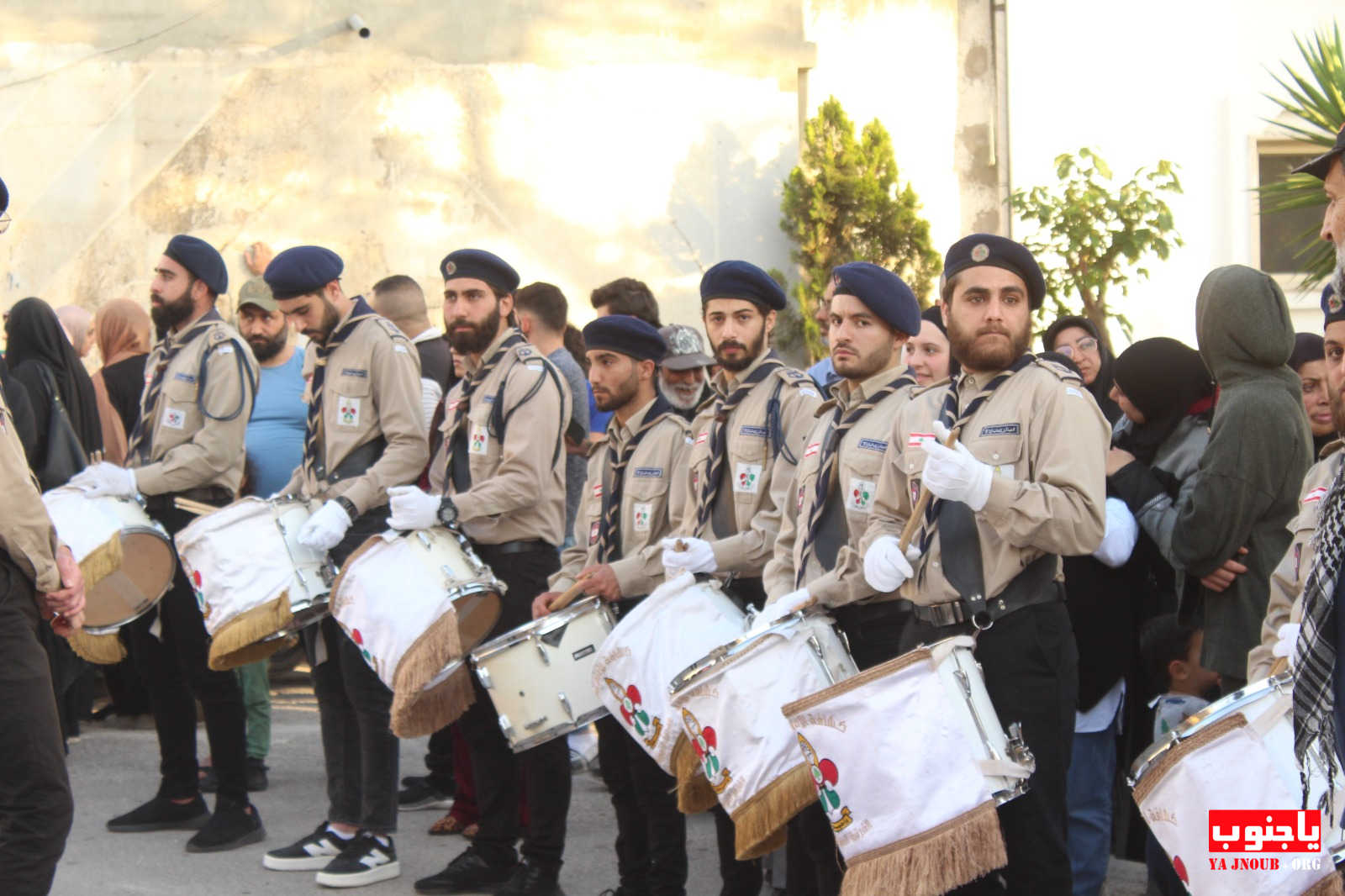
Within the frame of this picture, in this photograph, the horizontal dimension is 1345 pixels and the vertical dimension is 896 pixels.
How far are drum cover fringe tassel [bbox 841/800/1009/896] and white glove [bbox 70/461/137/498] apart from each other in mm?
4115

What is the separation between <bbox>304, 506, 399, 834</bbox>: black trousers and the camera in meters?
6.18

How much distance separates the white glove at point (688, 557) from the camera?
5172 millimetres

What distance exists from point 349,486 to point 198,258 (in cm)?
164

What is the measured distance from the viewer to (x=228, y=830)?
669 cm

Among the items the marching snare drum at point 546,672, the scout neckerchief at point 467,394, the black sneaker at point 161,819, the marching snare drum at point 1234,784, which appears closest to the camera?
the marching snare drum at point 1234,784

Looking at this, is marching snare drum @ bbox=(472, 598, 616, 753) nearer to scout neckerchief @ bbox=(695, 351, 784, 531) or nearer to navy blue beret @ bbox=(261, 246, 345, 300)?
scout neckerchief @ bbox=(695, 351, 784, 531)

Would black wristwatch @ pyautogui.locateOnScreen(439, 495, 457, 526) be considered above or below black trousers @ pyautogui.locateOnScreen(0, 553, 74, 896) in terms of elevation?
above

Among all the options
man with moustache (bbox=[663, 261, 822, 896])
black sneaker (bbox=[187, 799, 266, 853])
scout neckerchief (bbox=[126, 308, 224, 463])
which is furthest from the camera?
scout neckerchief (bbox=[126, 308, 224, 463])

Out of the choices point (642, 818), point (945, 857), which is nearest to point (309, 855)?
point (642, 818)

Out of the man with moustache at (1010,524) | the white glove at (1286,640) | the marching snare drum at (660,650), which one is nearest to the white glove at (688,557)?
the marching snare drum at (660,650)

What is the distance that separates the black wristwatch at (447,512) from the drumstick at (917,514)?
2.07 meters

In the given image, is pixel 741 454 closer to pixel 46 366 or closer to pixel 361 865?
pixel 361 865

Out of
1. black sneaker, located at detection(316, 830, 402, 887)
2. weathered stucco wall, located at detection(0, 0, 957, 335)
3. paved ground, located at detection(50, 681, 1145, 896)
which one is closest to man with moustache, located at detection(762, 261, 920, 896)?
paved ground, located at detection(50, 681, 1145, 896)

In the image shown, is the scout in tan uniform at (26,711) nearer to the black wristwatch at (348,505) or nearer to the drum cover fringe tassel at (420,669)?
the drum cover fringe tassel at (420,669)
